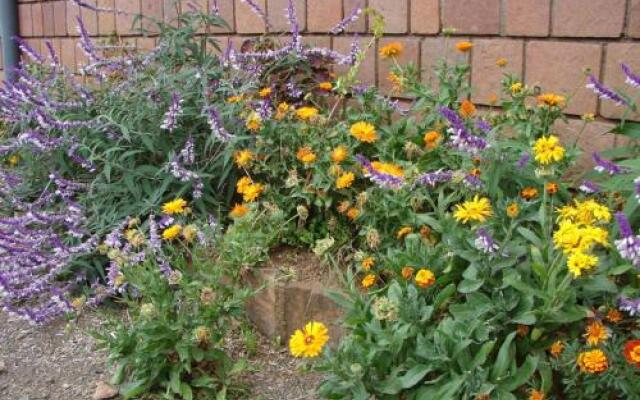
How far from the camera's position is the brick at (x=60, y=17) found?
5.22 m

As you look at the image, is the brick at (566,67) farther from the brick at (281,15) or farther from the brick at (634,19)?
the brick at (281,15)

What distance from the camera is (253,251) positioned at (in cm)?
235

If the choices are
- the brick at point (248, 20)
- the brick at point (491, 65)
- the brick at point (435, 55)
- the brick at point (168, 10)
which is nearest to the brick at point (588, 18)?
the brick at point (491, 65)

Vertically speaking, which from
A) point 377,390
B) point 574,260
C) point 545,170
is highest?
point 545,170

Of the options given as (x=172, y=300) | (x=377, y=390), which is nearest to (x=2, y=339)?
(x=172, y=300)

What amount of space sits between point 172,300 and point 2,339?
967mm

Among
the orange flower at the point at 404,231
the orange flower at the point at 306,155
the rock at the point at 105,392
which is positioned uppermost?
the orange flower at the point at 306,155

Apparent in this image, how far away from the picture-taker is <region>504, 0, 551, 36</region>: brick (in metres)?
2.71

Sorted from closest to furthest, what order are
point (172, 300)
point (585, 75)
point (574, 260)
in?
point (574, 260), point (172, 300), point (585, 75)

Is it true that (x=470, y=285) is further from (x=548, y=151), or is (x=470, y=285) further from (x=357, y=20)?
(x=357, y=20)

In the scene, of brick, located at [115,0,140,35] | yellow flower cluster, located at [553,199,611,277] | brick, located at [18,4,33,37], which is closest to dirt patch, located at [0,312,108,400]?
yellow flower cluster, located at [553,199,611,277]

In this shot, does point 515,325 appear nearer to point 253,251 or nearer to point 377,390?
point 377,390

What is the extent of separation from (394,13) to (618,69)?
1.05m

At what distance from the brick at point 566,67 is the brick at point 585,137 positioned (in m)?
0.05
